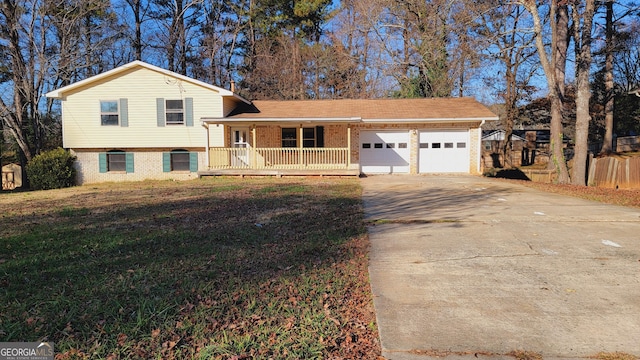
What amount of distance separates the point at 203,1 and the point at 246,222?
83.7ft

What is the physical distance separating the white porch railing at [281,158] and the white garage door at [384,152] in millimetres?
1376

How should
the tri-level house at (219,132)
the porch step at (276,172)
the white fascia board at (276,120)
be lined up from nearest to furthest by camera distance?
1. the porch step at (276,172)
2. the white fascia board at (276,120)
3. the tri-level house at (219,132)

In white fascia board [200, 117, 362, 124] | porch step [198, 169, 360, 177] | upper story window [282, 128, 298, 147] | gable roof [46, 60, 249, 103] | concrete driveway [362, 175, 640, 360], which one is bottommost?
concrete driveway [362, 175, 640, 360]

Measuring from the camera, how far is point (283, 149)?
54.6 ft

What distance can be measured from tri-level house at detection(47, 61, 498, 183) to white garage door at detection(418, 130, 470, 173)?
4cm

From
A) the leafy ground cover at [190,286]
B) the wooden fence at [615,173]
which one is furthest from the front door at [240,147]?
the wooden fence at [615,173]

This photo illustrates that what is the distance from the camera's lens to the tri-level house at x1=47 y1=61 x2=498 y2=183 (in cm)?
1725

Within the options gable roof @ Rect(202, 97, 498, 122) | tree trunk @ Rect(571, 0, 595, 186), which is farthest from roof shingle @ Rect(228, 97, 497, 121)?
tree trunk @ Rect(571, 0, 595, 186)

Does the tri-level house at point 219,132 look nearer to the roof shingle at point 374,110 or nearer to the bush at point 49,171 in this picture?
the roof shingle at point 374,110

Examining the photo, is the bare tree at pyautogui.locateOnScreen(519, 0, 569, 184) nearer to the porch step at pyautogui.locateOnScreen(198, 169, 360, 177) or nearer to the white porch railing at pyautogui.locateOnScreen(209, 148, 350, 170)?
the porch step at pyautogui.locateOnScreen(198, 169, 360, 177)

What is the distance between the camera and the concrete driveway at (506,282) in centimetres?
285

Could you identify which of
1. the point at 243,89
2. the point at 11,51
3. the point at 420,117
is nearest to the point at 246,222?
the point at 420,117

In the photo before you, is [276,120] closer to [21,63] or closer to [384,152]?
[384,152]

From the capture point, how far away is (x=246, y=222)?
275 inches
